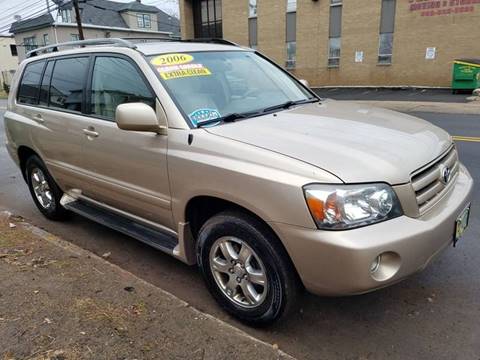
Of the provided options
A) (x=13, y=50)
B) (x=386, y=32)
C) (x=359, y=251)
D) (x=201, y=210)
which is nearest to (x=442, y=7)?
(x=386, y=32)

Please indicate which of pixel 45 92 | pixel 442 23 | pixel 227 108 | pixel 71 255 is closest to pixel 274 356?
pixel 227 108

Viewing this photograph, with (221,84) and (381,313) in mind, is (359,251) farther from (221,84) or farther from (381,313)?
(221,84)

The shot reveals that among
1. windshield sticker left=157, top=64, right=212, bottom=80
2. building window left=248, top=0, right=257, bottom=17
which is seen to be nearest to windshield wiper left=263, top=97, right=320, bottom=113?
windshield sticker left=157, top=64, right=212, bottom=80

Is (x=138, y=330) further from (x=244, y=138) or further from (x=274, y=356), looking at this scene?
(x=244, y=138)

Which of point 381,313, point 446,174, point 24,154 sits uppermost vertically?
point 446,174

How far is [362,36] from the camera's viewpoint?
25.5 metres

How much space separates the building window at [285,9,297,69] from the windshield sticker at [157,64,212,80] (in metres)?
27.1

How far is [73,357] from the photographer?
2.46 meters

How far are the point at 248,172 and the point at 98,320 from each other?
54.9 inches

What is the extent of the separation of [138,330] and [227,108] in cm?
167

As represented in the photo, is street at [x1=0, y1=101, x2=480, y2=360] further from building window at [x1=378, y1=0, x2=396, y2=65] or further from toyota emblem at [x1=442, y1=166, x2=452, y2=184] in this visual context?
building window at [x1=378, y1=0, x2=396, y2=65]

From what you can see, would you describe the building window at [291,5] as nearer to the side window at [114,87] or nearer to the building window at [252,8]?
the building window at [252,8]

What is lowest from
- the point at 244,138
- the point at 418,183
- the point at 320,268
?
the point at 320,268

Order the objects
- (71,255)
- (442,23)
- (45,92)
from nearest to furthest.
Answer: (71,255) < (45,92) < (442,23)
